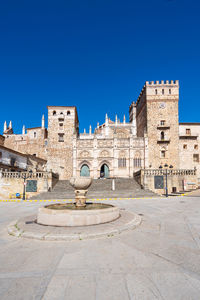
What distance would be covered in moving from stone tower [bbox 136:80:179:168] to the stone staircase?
11.3m

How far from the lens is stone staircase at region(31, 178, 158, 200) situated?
18.4 meters

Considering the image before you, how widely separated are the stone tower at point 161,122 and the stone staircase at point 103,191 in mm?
11306

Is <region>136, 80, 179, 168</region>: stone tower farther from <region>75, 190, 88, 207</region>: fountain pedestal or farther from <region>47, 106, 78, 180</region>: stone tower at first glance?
<region>75, 190, 88, 207</region>: fountain pedestal

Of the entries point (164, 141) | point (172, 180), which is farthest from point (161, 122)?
point (172, 180)

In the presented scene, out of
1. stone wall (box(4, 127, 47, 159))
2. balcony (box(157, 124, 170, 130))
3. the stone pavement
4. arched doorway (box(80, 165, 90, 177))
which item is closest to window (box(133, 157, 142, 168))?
balcony (box(157, 124, 170, 130))

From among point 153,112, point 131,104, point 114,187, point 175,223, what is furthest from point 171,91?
point 175,223

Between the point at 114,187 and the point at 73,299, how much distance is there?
20.5 metres

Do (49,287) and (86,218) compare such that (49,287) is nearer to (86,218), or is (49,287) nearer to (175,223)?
(86,218)

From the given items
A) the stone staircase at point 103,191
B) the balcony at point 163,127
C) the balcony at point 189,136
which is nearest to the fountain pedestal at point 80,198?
the stone staircase at point 103,191

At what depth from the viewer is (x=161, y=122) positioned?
34625 mm

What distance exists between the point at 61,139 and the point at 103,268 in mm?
34681

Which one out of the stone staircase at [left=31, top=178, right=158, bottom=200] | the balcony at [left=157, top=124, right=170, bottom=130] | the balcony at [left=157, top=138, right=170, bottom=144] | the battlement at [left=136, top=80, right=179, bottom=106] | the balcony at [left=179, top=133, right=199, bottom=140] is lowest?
the stone staircase at [left=31, top=178, right=158, bottom=200]

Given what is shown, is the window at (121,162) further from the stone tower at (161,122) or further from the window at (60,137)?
the window at (60,137)

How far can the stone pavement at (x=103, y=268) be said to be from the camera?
8.18 ft
